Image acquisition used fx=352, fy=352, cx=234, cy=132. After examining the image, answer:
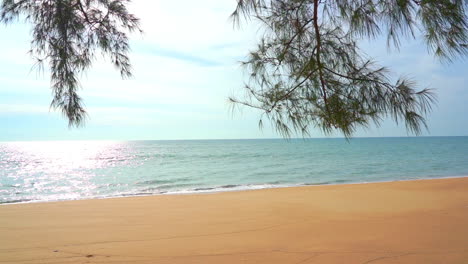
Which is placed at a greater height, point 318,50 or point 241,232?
point 318,50

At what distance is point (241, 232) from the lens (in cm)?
486

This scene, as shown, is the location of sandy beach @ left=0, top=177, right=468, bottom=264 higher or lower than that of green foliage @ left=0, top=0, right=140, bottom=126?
lower

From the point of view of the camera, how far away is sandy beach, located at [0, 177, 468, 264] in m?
3.73

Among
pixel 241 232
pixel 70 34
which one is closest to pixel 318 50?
pixel 70 34

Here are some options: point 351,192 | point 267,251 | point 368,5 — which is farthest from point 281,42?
point 351,192

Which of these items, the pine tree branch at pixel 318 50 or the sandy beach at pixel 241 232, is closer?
the pine tree branch at pixel 318 50

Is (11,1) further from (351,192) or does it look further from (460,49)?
(351,192)

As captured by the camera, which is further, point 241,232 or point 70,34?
point 241,232

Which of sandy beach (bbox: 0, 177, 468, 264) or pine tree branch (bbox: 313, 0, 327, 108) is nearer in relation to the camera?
pine tree branch (bbox: 313, 0, 327, 108)

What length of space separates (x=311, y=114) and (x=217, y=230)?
3061 mm

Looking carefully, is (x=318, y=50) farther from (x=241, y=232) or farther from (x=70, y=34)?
(x=241, y=232)

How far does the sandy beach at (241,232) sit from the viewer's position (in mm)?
3730

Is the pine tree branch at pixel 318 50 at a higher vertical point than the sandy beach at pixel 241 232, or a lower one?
higher

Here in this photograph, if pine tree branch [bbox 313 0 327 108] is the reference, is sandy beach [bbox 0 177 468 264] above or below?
below
